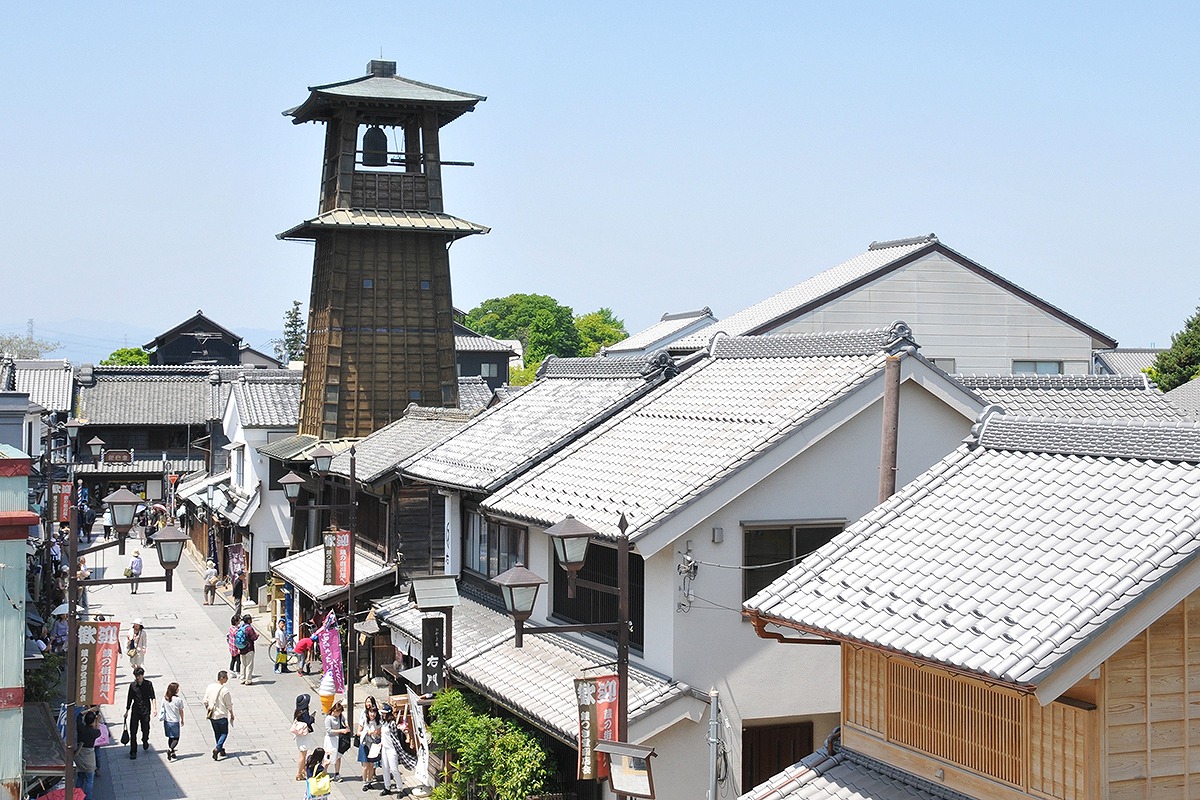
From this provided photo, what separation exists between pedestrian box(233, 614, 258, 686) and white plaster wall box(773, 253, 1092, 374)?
756 inches

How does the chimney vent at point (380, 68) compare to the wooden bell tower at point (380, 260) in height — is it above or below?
above

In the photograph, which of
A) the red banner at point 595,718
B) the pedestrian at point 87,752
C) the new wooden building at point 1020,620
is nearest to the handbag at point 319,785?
the pedestrian at point 87,752

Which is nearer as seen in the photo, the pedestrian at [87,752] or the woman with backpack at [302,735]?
the pedestrian at [87,752]

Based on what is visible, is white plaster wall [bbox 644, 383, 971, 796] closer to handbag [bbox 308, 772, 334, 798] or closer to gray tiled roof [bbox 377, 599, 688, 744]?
gray tiled roof [bbox 377, 599, 688, 744]

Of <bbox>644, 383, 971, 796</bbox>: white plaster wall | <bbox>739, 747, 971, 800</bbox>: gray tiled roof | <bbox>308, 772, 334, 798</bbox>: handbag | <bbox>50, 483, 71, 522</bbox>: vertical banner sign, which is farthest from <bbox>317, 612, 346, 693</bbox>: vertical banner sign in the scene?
<bbox>739, 747, 971, 800</bbox>: gray tiled roof

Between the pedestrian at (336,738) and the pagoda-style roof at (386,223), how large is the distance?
18.1 metres

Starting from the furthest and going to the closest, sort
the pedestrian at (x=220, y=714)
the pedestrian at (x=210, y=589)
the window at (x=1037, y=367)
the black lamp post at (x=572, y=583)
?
the pedestrian at (x=210, y=589), the window at (x=1037, y=367), the pedestrian at (x=220, y=714), the black lamp post at (x=572, y=583)

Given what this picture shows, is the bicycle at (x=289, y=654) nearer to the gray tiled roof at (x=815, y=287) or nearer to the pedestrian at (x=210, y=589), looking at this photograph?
the pedestrian at (x=210, y=589)

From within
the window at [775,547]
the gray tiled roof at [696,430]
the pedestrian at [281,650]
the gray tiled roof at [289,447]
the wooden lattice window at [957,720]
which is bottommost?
the pedestrian at [281,650]

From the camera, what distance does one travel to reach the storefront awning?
96.3 feet

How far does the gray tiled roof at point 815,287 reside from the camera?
1602 inches

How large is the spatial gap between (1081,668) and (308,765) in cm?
1711

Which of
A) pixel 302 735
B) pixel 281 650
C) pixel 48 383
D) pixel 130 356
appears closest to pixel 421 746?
pixel 302 735

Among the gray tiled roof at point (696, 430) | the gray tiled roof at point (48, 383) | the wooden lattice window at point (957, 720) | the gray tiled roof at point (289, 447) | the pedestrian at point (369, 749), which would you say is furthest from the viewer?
the gray tiled roof at point (48, 383)
